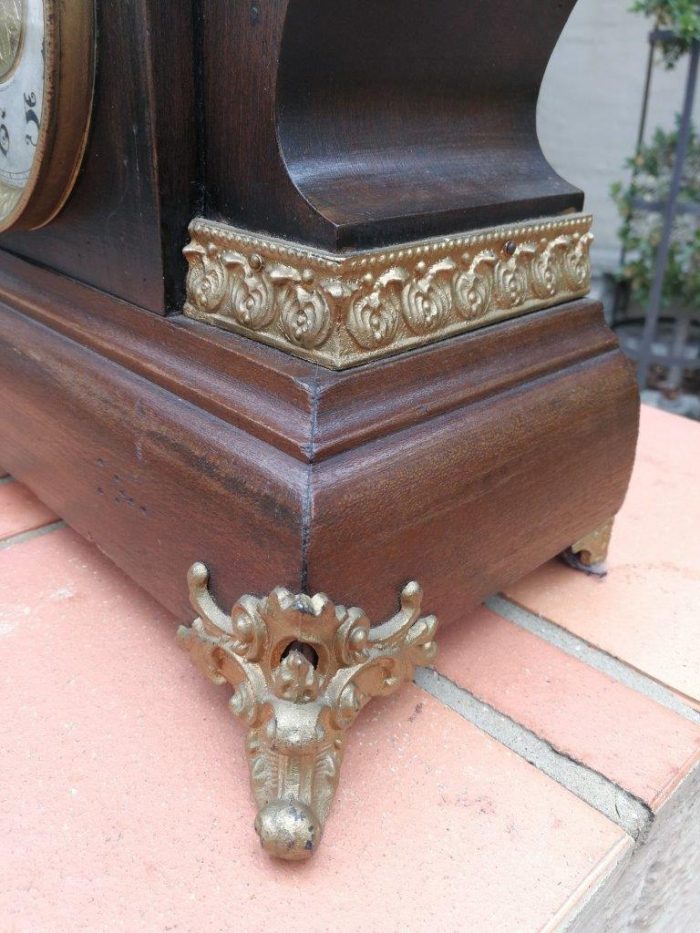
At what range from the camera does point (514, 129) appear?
26.9 inches

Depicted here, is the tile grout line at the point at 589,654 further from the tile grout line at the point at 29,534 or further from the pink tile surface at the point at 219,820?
the tile grout line at the point at 29,534

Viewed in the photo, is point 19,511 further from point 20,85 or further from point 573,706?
point 573,706

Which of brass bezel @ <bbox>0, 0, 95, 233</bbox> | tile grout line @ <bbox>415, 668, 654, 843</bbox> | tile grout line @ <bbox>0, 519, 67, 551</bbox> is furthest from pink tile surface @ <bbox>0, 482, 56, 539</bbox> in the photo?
tile grout line @ <bbox>415, 668, 654, 843</bbox>

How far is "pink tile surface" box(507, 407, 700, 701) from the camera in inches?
27.0

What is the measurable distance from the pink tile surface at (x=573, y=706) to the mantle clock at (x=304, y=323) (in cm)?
6

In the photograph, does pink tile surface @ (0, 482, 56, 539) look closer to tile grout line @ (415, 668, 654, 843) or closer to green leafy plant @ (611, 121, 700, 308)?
tile grout line @ (415, 668, 654, 843)

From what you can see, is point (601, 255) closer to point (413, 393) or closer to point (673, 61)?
point (673, 61)

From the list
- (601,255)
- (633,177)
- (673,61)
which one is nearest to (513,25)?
(673,61)

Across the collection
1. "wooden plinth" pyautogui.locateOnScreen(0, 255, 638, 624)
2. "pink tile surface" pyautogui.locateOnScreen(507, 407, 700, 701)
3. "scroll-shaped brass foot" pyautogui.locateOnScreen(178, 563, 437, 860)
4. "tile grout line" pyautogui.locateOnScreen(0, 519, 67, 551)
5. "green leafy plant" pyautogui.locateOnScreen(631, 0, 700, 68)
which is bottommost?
"pink tile surface" pyautogui.locateOnScreen(507, 407, 700, 701)

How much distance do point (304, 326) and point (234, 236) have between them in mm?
85

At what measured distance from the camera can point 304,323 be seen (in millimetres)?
517

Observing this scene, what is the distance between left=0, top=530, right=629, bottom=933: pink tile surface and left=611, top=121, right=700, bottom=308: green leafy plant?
1.50 m

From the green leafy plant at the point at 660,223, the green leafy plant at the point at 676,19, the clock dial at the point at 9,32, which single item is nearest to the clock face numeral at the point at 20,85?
the clock dial at the point at 9,32

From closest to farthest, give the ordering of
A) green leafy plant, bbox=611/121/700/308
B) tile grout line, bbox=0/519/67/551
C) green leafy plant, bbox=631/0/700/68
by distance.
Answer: tile grout line, bbox=0/519/67/551 < green leafy plant, bbox=631/0/700/68 < green leafy plant, bbox=611/121/700/308
